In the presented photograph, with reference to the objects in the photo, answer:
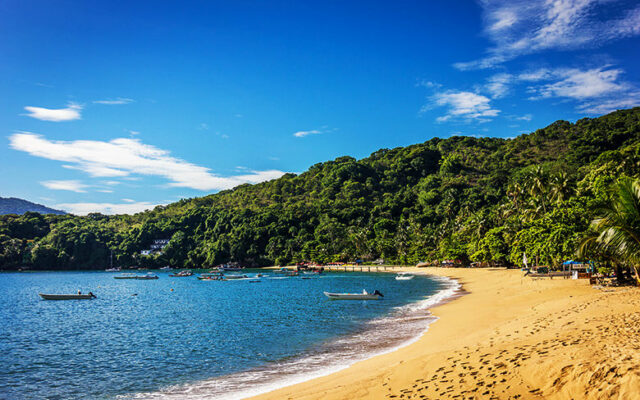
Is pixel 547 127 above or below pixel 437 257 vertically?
above

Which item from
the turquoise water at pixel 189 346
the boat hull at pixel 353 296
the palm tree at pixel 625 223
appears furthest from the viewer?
the boat hull at pixel 353 296

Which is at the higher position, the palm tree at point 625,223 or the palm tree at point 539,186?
the palm tree at point 539,186

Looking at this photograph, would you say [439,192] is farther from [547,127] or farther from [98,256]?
[98,256]

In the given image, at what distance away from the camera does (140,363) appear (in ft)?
63.8

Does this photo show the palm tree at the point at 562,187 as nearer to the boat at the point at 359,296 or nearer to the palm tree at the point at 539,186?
the palm tree at the point at 539,186

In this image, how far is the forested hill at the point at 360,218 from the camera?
118 meters

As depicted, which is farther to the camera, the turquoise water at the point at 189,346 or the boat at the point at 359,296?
the boat at the point at 359,296

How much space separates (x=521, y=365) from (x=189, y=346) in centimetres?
1867

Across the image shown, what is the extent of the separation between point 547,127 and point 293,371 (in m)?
184

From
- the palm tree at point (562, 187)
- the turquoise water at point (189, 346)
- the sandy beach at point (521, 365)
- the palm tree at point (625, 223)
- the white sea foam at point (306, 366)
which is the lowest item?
the turquoise water at point (189, 346)

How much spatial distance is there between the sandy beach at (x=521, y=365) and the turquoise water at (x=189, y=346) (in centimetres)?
265

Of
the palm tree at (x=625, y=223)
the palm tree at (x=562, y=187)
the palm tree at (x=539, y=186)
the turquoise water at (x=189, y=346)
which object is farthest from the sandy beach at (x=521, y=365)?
the palm tree at (x=539, y=186)

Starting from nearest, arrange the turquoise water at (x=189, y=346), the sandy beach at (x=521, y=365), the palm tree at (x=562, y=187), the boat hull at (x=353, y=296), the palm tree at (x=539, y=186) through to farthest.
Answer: the sandy beach at (x=521, y=365), the turquoise water at (x=189, y=346), the boat hull at (x=353, y=296), the palm tree at (x=562, y=187), the palm tree at (x=539, y=186)

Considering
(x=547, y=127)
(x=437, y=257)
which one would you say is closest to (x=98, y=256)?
(x=437, y=257)
